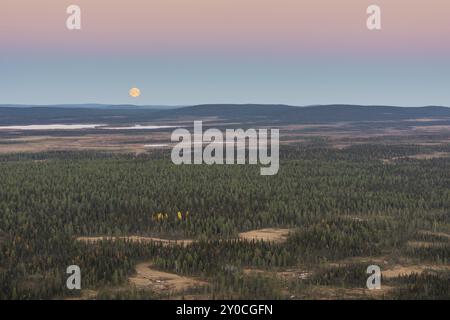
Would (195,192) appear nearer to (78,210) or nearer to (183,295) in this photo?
(78,210)

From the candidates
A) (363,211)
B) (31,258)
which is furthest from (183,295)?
(363,211)

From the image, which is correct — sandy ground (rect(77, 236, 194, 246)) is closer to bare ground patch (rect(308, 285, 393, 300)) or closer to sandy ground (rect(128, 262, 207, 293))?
sandy ground (rect(128, 262, 207, 293))

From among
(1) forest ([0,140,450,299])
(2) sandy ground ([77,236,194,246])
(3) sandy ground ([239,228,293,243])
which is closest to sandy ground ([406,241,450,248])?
(1) forest ([0,140,450,299])

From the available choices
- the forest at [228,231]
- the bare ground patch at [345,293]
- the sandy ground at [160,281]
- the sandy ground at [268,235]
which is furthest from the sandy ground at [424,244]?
the sandy ground at [160,281]

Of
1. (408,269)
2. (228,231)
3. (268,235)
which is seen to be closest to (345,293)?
(408,269)

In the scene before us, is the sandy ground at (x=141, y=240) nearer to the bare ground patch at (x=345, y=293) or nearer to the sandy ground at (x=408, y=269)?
the bare ground patch at (x=345, y=293)

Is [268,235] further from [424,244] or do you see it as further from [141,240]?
Answer: [424,244]
